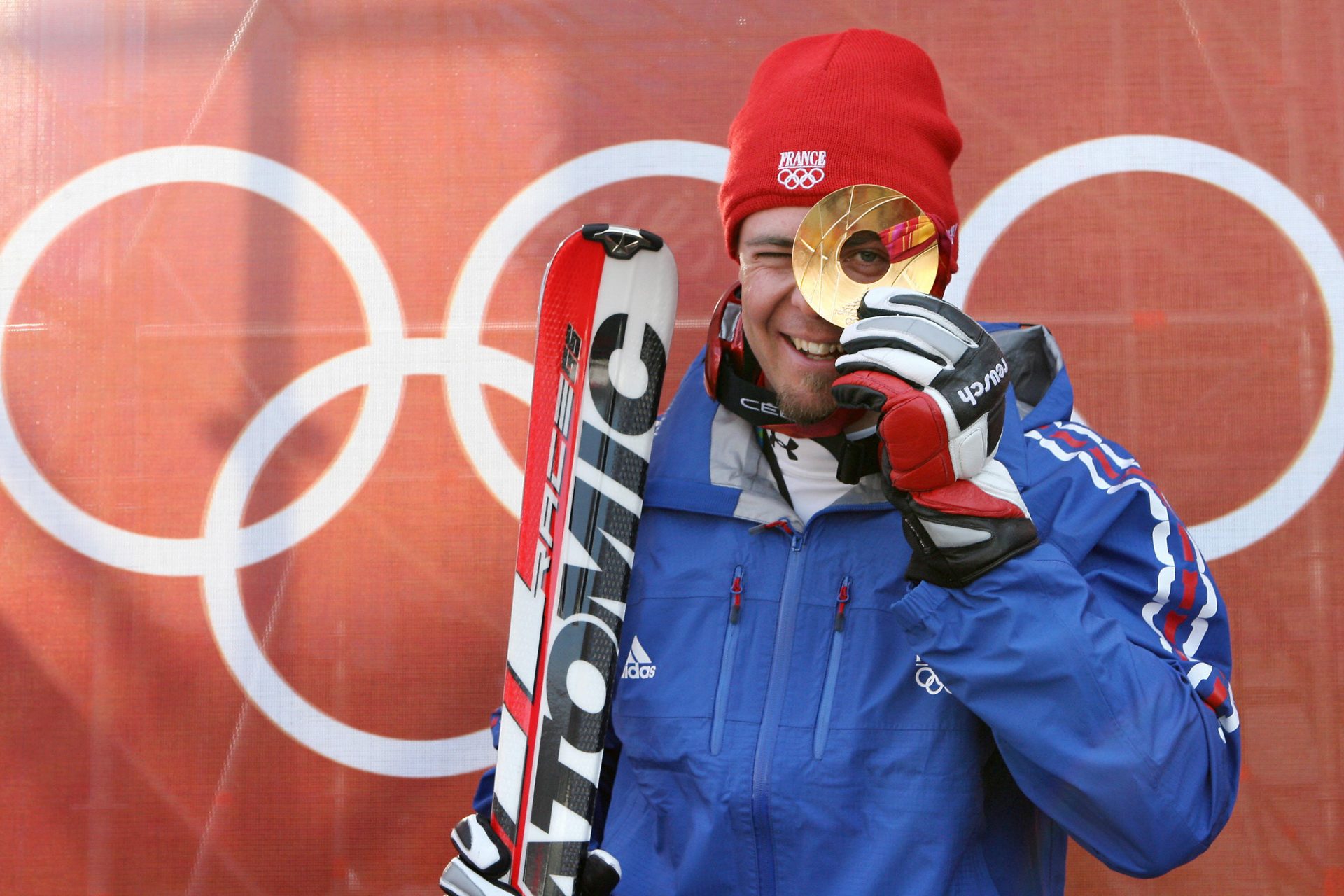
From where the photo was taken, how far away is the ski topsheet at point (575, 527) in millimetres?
1288

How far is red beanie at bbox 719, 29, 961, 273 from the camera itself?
1204mm

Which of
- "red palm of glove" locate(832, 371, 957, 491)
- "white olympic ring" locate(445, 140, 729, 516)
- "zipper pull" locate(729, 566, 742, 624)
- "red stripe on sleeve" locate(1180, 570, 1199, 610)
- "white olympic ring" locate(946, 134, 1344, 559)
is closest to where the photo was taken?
"red palm of glove" locate(832, 371, 957, 491)

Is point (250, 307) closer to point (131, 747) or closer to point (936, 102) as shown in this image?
point (131, 747)

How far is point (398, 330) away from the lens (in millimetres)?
1771

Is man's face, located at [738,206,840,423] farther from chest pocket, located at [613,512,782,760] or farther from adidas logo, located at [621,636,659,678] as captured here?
adidas logo, located at [621,636,659,678]

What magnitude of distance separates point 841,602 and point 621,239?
568 millimetres

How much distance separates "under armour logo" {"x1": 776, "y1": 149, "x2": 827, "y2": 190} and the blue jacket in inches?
11.8

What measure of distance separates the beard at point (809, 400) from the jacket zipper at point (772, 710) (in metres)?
0.12

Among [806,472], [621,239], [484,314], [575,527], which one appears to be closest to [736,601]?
[806,472]

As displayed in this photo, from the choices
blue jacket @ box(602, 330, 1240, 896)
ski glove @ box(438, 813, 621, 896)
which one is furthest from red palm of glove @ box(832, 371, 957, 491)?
ski glove @ box(438, 813, 621, 896)

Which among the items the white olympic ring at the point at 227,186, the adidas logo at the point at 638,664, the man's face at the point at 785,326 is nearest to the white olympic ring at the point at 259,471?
the white olympic ring at the point at 227,186

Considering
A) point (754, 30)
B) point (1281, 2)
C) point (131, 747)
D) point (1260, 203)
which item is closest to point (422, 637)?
point (131, 747)

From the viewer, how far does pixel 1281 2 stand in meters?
1.68

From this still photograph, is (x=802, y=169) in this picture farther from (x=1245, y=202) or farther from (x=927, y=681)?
(x=1245, y=202)
